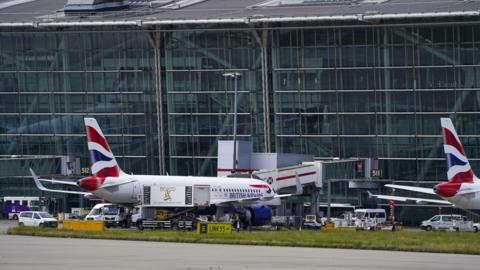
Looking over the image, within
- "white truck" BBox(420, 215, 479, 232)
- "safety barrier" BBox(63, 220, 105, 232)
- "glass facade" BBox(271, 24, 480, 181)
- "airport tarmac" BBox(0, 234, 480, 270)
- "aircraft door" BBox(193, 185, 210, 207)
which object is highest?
"glass facade" BBox(271, 24, 480, 181)

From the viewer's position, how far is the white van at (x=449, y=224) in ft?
322

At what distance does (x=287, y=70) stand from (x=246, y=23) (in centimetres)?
649

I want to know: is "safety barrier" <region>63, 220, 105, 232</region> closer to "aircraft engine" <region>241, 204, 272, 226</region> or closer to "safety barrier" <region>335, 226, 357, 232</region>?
"aircraft engine" <region>241, 204, 272, 226</region>

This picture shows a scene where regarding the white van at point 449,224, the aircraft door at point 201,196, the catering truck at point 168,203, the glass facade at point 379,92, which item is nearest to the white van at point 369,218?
the white van at point 449,224

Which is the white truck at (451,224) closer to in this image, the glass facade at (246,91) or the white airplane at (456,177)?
the white airplane at (456,177)

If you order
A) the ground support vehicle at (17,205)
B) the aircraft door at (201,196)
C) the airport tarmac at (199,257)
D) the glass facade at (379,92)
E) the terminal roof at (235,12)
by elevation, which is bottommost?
the ground support vehicle at (17,205)

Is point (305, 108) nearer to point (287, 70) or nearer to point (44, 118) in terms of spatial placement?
point (287, 70)

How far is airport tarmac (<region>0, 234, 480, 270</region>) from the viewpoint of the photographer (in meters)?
51.0

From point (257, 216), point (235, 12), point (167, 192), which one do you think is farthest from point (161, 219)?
point (235, 12)

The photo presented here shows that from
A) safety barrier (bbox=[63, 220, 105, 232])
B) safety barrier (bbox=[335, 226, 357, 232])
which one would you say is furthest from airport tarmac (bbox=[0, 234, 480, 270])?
safety barrier (bbox=[335, 226, 357, 232])

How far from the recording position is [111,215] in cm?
9856

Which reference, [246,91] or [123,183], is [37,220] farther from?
[246,91]

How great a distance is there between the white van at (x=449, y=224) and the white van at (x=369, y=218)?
377 centimetres

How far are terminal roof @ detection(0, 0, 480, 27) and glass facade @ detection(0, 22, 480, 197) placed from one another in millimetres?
1674
